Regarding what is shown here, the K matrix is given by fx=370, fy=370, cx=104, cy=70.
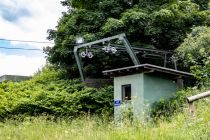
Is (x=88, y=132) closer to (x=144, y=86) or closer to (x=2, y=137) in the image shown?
(x=2, y=137)

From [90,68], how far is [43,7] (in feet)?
15.2

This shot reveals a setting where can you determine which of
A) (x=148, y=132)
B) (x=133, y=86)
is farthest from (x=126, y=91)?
(x=148, y=132)

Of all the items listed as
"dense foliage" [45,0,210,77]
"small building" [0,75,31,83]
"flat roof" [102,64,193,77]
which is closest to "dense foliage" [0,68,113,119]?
"flat roof" [102,64,193,77]

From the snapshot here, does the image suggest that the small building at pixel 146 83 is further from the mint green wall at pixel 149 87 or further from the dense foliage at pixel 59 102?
the dense foliage at pixel 59 102

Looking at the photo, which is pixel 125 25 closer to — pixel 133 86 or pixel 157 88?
pixel 133 86

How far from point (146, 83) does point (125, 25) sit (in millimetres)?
4123

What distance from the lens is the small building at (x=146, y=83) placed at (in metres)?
14.0

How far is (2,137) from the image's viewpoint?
7332 millimetres

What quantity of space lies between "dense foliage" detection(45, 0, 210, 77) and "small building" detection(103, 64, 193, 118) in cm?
299

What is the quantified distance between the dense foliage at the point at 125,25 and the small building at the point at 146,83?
299 centimetres

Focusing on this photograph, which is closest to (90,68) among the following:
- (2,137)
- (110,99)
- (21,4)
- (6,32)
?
(110,99)

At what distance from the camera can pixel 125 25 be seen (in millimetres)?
17328

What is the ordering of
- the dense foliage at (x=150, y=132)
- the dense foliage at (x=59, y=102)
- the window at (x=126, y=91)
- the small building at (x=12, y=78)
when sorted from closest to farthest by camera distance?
the dense foliage at (x=150, y=132)
the window at (x=126, y=91)
the dense foliage at (x=59, y=102)
the small building at (x=12, y=78)

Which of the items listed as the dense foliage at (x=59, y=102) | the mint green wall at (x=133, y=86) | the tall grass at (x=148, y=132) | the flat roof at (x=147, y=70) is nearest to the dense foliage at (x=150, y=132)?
the tall grass at (x=148, y=132)
